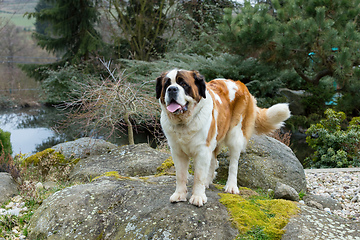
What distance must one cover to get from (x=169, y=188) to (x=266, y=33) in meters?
8.12

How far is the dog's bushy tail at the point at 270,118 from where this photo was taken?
428 centimetres

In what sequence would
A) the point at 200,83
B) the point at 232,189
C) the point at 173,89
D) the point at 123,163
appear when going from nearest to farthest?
the point at 173,89 < the point at 200,83 < the point at 232,189 < the point at 123,163

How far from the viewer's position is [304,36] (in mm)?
9992

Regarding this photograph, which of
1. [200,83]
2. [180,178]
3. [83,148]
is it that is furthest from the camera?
[83,148]

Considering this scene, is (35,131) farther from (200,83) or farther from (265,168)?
(200,83)

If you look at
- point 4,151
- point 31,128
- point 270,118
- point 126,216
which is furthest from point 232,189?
point 31,128

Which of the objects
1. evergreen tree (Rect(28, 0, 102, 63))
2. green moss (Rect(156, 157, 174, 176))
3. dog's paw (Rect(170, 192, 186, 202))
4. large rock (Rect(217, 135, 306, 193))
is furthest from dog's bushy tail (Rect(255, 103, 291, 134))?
evergreen tree (Rect(28, 0, 102, 63))

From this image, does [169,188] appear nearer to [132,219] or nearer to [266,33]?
[132,219]

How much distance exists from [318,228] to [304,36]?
27.8 ft

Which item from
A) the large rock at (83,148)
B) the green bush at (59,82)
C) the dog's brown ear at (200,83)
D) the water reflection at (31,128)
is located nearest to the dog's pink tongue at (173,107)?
the dog's brown ear at (200,83)

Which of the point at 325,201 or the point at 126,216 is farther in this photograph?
the point at 325,201

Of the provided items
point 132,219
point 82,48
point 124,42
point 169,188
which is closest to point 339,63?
point 169,188

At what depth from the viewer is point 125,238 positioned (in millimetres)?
2928

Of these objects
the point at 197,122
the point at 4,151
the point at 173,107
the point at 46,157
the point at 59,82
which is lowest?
the point at 59,82
